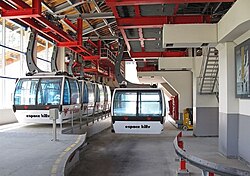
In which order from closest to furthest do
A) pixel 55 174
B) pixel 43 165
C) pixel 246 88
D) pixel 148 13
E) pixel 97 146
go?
pixel 55 174, pixel 43 165, pixel 246 88, pixel 148 13, pixel 97 146

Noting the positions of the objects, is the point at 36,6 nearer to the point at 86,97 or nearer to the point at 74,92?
the point at 74,92

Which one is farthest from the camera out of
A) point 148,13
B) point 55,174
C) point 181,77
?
point 181,77

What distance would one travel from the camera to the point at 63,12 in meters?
15.9

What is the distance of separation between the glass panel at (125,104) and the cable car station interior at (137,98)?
40 millimetres

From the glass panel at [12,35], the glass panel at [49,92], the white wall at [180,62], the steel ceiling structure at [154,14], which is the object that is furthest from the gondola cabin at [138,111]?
the glass panel at [12,35]

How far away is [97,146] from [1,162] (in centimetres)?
759

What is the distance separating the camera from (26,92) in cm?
1128

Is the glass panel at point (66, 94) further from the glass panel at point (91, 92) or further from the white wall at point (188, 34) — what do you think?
the glass panel at point (91, 92)

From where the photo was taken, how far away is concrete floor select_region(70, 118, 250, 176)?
855cm

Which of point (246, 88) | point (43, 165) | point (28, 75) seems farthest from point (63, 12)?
point (43, 165)

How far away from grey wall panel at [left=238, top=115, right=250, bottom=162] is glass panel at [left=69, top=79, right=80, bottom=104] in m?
5.99

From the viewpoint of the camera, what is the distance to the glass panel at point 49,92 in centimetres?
1102

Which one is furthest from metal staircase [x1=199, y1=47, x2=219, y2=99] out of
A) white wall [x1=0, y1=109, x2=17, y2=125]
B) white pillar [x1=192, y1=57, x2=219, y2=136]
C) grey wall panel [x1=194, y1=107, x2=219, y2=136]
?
white wall [x1=0, y1=109, x2=17, y2=125]

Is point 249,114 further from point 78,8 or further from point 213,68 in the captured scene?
point 78,8
